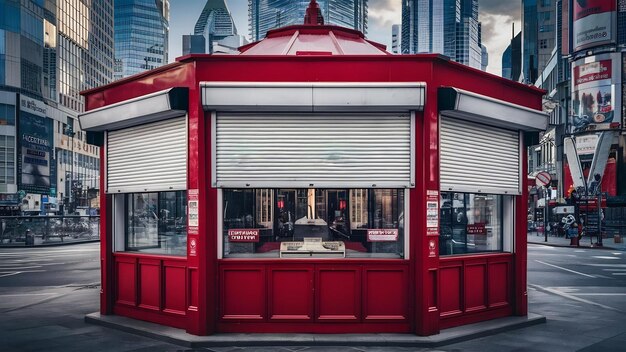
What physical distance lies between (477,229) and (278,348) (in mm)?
4754

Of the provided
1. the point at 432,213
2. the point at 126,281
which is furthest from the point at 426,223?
the point at 126,281

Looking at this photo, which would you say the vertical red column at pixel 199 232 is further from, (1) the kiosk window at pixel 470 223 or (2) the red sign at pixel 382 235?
(1) the kiosk window at pixel 470 223

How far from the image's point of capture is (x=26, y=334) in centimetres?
1028

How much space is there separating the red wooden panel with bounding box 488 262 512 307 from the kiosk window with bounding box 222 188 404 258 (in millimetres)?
2448

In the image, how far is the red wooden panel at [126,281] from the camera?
11.1 metres

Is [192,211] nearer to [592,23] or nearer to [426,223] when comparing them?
[426,223]

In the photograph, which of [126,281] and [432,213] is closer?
[432,213]

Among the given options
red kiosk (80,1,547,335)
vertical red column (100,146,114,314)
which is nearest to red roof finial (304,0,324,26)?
red kiosk (80,1,547,335)

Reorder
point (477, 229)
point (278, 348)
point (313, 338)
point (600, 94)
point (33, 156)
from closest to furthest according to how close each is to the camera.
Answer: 1. point (278, 348)
2. point (313, 338)
3. point (477, 229)
4. point (600, 94)
5. point (33, 156)

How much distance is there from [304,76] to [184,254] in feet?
13.1

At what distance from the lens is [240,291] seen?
9773 mm

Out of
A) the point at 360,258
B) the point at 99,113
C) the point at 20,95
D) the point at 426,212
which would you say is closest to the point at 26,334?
the point at 99,113

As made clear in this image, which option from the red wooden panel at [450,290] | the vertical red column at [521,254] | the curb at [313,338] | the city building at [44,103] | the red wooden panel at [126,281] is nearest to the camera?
the curb at [313,338]

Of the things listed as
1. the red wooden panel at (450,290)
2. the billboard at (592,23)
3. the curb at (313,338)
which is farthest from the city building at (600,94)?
the curb at (313,338)
